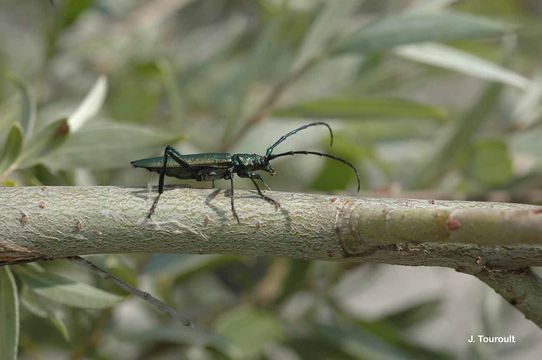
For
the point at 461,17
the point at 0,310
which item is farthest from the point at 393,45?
the point at 0,310

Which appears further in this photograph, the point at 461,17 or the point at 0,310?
the point at 461,17

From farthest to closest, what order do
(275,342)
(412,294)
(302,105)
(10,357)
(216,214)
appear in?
1. (412,294)
2. (275,342)
3. (302,105)
4. (10,357)
5. (216,214)

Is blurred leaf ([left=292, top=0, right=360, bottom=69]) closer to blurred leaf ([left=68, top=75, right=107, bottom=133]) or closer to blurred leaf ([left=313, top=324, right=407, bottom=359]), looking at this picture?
blurred leaf ([left=68, top=75, right=107, bottom=133])

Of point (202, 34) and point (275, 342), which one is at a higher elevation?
point (202, 34)

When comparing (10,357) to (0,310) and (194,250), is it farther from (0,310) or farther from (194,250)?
(194,250)

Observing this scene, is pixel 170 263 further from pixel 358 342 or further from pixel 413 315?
pixel 413 315
